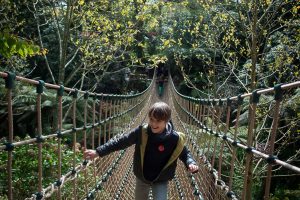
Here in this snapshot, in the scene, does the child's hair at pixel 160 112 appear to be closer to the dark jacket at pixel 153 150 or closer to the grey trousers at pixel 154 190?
the dark jacket at pixel 153 150

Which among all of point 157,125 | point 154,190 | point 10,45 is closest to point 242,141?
point 154,190

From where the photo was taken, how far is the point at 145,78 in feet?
47.1

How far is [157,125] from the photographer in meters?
1.90

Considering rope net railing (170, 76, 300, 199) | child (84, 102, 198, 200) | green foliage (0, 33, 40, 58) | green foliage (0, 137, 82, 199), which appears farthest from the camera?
green foliage (0, 137, 82, 199)

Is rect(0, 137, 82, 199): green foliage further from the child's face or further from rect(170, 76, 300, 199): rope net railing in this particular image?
the child's face

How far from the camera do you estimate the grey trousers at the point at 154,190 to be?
6.61 ft

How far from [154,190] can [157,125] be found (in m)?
0.35

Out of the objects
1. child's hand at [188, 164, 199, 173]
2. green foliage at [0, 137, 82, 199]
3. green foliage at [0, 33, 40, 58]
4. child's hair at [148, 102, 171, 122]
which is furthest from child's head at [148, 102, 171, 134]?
green foliage at [0, 137, 82, 199]

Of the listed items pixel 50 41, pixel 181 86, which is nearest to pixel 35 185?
pixel 50 41

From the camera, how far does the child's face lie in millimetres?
1878

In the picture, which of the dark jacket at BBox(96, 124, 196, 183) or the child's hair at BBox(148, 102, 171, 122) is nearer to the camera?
the child's hair at BBox(148, 102, 171, 122)

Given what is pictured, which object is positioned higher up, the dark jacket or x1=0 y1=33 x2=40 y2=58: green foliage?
x1=0 y1=33 x2=40 y2=58: green foliage

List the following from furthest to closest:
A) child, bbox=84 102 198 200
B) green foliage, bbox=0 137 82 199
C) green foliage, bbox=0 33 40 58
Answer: green foliage, bbox=0 137 82 199, child, bbox=84 102 198 200, green foliage, bbox=0 33 40 58

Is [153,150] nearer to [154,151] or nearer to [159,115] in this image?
[154,151]
